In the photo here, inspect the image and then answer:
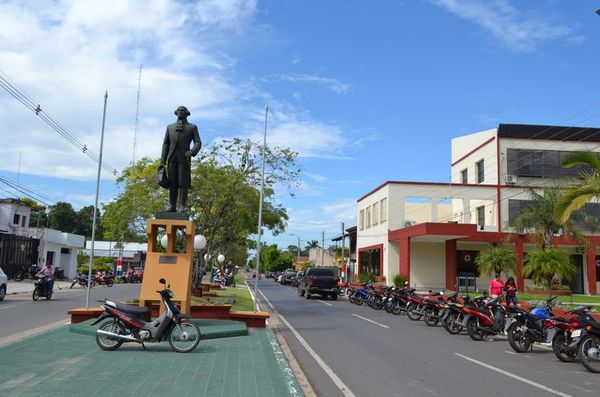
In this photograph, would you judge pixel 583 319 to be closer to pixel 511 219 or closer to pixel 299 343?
pixel 299 343

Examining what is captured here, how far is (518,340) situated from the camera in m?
12.7

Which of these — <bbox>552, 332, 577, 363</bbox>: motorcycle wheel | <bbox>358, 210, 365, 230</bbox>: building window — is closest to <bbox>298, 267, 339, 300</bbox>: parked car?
<bbox>552, 332, 577, 363</bbox>: motorcycle wheel

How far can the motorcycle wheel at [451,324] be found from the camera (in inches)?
632

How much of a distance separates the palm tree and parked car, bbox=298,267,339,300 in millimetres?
18994

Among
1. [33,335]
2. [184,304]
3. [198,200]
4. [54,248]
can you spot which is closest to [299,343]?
[184,304]

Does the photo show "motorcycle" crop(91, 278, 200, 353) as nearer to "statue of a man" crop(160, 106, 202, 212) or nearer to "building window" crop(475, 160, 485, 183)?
"statue of a man" crop(160, 106, 202, 212)

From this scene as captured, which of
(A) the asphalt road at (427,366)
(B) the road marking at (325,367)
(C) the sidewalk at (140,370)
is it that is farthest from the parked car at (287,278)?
(C) the sidewalk at (140,370)

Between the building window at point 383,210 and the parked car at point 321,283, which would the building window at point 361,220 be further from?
the parked car at point 321,283

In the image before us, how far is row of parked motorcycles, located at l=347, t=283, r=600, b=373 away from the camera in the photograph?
1055 centimetres

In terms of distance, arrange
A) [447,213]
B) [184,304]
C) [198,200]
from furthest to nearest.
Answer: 1. [447,213]
2. [198,200]
3. [184,304]

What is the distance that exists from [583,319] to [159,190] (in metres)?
18.1

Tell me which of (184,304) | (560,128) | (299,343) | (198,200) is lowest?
(299,343)

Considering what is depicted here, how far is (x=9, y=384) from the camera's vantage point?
23.4 feet

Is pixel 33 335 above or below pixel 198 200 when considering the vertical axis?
below
